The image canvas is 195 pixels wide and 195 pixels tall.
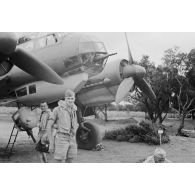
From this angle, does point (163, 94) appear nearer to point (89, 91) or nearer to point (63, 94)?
point (89, 91)

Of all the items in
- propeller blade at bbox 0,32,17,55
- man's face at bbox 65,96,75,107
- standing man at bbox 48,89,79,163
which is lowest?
standing man at bbox 48,89,79,163

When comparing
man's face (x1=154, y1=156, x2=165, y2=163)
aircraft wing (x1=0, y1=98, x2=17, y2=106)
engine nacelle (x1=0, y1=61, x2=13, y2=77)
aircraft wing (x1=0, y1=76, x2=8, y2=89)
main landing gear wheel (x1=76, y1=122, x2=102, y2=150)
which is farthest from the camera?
main landing gear wheel (x1=76, y1=122, x2=102, y2=150)

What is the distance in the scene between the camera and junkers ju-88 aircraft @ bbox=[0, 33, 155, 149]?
7.33m

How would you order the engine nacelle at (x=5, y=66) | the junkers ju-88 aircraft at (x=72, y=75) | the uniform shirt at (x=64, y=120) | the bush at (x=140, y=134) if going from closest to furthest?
1. the uniform shirt at (x=64, y=120)
2. the engine nacelle at (x=5, y=66)
3. the junkers ju-88 aircraft at (x=72, y=75)
4. the bush at (x=140, y=134)

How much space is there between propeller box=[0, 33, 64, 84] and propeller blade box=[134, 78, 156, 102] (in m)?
2.00

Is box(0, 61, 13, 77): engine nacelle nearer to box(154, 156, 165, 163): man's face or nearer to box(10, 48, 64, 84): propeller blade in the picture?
box(10, 48, 64, 84): propeller blade

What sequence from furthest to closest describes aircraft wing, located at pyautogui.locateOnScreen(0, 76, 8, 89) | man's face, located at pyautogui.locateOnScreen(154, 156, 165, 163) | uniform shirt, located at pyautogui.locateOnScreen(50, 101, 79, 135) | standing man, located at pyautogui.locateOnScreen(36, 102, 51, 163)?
aircraft wing, located at pyautogui.locateOnScreen(0, 76, 8, 89), standing man, located at pyautogui.locateOnScreen(36, 102, 51, 163), man's face, located at pyautogui.locateOnScreen(154, 156, 165, 163), uniform shirt, located at pyautogui.locateOnScreen(50, 101, 79, 135)

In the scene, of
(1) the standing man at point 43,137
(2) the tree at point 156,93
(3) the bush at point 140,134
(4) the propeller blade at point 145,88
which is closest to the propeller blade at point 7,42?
(1) the standing man at point 43,137

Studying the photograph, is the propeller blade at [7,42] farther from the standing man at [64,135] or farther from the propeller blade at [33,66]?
the standing man at [64,135]

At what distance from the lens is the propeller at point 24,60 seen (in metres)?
5.58

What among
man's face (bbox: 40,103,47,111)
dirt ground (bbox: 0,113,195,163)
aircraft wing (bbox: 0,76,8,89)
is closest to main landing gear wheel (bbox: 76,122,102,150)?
dirt ground (bbox: 0,113,195,163)

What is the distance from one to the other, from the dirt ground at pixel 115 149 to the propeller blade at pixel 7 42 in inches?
85.9

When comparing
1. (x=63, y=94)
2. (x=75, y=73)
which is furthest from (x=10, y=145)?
(x=75, y=73)
